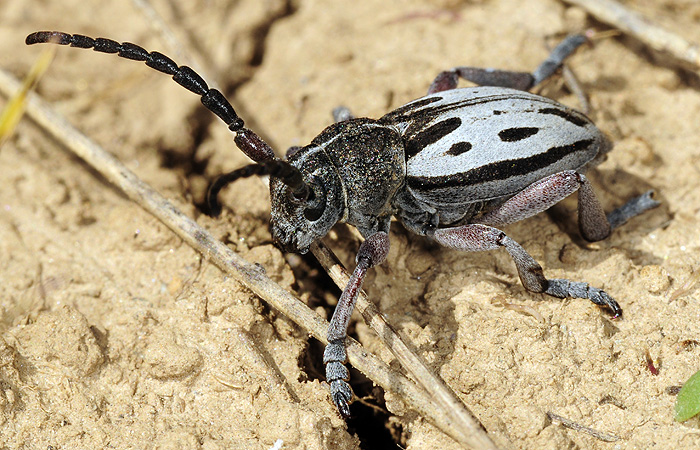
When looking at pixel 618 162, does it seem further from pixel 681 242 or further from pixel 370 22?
pixel 370 22

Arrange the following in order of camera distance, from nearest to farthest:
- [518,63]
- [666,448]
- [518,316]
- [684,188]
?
[666,448] → [518,316] → [684,188] → [518,63]

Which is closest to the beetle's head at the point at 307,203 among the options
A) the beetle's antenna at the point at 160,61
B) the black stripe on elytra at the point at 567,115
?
the beetle's antenna at the point at 160,61

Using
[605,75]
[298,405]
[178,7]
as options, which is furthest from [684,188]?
[178,7]

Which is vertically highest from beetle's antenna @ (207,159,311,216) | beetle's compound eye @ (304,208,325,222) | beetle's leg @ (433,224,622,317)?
beetle's antenna @ (207,159,311,216)

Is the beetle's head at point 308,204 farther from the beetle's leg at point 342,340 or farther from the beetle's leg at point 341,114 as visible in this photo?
the beetle's leg at point 341,114

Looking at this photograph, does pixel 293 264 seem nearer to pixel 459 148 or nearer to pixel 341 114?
pixel 341 114

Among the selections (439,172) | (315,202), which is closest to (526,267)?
(439,172)

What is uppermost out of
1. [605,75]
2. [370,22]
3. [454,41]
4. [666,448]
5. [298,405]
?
[370,22]

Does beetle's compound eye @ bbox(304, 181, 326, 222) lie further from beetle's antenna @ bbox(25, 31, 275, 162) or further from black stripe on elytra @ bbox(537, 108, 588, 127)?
black stripe on elytra @ bbox(537, 108, 588, 127)

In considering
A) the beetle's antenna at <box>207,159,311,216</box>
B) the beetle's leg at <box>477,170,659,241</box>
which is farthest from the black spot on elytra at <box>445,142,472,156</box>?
the beetle's antenna at <box>207,159,311,216</box>
